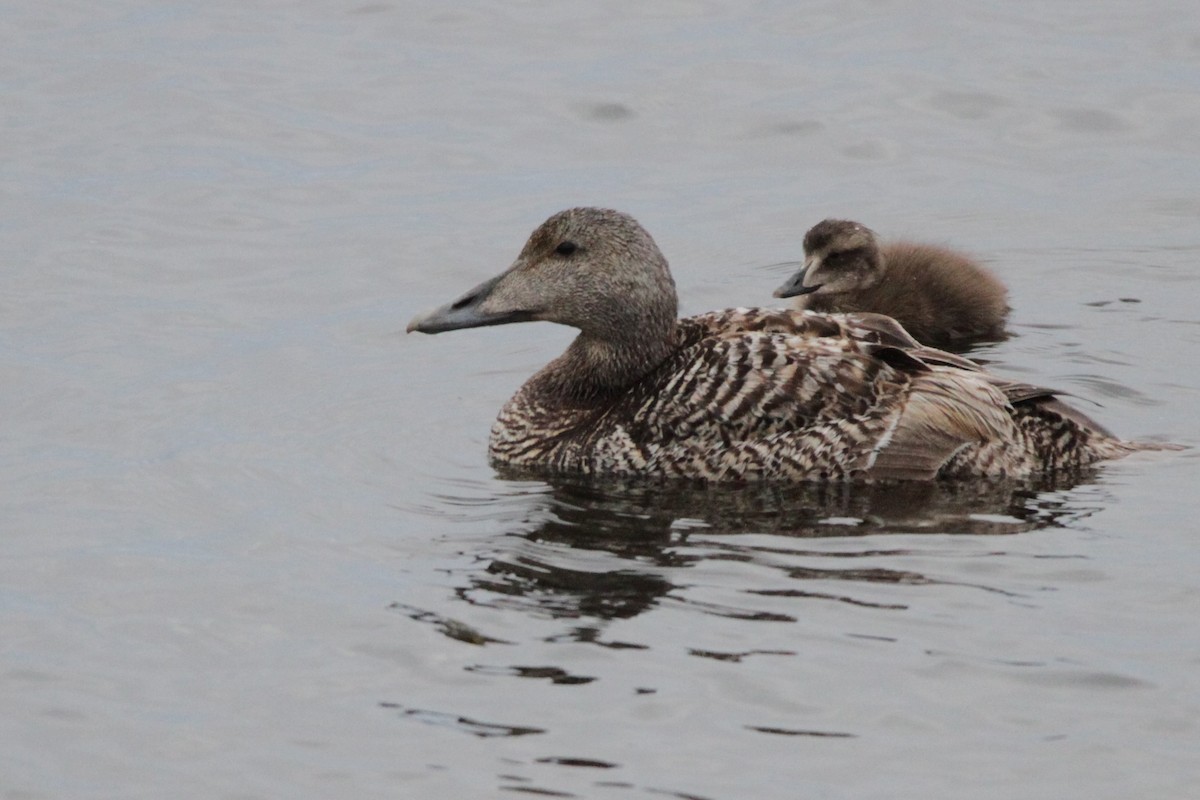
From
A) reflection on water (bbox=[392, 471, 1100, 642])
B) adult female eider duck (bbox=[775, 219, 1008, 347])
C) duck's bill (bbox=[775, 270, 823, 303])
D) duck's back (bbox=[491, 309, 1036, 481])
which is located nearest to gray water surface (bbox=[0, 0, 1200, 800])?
reflection on water (bbox=[392, 471, 1100, 642])

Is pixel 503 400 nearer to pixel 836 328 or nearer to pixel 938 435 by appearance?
pixel 836 328

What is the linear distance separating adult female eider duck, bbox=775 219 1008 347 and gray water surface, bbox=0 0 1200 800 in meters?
0.31

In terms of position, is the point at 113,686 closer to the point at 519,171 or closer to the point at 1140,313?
the point at 1140,313

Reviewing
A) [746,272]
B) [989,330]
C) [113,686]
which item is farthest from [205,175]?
[113,686]

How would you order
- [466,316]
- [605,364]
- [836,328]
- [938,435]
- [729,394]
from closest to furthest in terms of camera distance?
[938,435] < [729,394] < [836,328] < [466,316] < [605,364]

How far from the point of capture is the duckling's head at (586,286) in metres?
7.97

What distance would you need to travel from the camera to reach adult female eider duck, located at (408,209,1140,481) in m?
7.58

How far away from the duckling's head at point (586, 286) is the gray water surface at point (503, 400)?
24.9 inches

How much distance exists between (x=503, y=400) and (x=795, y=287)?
1683mm

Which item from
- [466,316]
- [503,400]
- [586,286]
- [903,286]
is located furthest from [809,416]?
[903,286]

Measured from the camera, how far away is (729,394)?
7.65 meters

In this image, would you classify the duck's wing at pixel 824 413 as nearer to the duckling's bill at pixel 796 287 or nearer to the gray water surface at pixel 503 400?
the gray water surface at pixel 503 400

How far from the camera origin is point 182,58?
48.6 feet

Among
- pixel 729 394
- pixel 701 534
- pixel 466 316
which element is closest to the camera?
pixel 701 534
